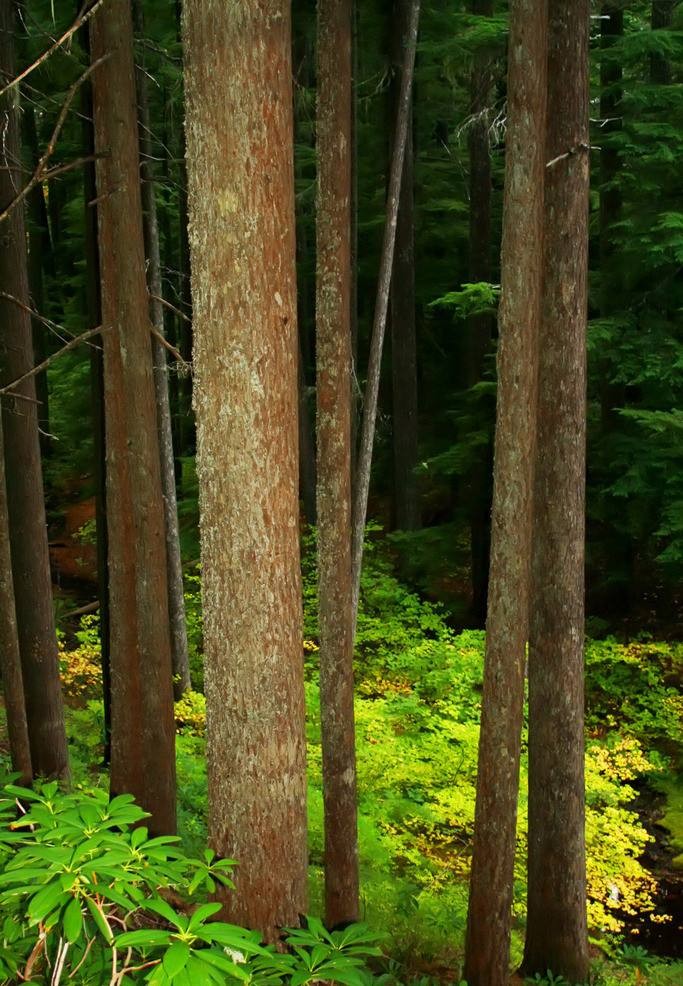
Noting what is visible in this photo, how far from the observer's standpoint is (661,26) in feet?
48.5

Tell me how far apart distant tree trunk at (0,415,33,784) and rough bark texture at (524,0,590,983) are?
192 inches

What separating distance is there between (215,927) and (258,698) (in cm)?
121

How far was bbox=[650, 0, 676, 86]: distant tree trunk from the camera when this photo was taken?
47.2ft

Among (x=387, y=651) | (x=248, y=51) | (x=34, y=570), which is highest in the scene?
(x=248, y=51)

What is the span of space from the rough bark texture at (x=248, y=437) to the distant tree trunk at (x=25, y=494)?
19.2ft

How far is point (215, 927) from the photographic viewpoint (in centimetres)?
228

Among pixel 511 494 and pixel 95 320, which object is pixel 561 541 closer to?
pixel 511 494

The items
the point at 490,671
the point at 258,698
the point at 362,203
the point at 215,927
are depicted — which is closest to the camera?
the point at 215,927

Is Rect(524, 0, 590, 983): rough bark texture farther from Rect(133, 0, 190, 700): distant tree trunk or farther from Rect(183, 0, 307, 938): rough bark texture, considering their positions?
Rect(133, 0, 190, 700): distant tree trunk

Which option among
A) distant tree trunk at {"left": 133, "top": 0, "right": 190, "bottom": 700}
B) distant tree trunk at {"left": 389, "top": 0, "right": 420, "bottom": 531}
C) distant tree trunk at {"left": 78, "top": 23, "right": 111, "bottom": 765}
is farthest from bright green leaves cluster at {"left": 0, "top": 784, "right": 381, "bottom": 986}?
distant tree trunk at {"left": 389, "top": 0, "right": 420, "bottom": 531}

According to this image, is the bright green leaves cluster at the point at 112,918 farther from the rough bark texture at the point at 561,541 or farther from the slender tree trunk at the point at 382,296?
the slender tree trunk at the point at 382,296

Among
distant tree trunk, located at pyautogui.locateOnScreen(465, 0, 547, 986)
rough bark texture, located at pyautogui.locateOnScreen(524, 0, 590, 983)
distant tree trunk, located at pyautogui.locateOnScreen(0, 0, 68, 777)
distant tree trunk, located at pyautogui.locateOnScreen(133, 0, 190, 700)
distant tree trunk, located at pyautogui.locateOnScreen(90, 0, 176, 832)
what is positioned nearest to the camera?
distant tree trunk, located at pyautogui.locateOnScreen(465, 0, 547, 986)

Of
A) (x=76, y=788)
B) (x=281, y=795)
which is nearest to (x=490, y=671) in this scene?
(x=281, y=795)

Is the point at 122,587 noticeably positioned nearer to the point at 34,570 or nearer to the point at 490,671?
the point at 34,570
